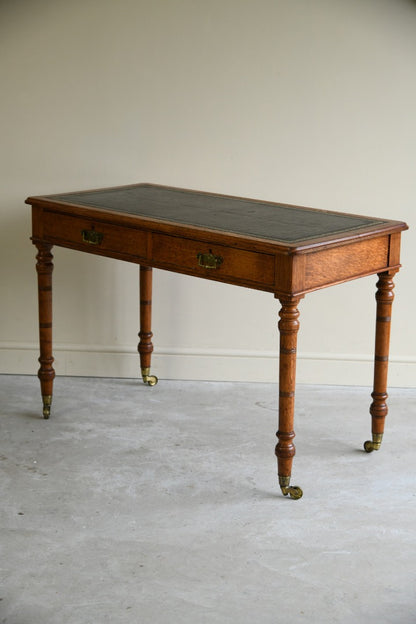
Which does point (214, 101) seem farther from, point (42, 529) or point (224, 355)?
point (42, 529)

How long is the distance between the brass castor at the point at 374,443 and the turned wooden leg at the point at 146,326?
1126 millimetres

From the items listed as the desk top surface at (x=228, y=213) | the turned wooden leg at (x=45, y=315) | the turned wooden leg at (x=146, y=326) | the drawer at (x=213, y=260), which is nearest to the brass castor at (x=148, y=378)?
the turned wooden leg at (x=146, y=326)

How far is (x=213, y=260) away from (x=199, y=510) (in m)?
0.81

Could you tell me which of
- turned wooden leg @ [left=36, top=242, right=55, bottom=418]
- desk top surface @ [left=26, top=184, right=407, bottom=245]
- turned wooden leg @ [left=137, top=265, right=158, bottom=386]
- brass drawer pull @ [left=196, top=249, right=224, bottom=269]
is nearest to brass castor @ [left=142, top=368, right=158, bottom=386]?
turned wooden leg @ [left=137, top=265, right=158, bottom=386]

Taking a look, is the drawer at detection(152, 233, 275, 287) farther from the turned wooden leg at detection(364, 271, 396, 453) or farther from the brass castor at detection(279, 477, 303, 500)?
the brass castor at detection(279, 477, 303, 500)

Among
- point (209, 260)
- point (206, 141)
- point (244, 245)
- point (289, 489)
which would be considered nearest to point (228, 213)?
point (209, 260)

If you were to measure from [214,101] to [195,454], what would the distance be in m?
→ 1.56

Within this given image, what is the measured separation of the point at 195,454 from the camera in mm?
3531

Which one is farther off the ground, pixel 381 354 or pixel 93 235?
pixel 93 235

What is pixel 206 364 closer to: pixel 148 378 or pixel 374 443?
pixel 148 378

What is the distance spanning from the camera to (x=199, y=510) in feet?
10.1

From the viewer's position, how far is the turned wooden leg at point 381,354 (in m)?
3.39

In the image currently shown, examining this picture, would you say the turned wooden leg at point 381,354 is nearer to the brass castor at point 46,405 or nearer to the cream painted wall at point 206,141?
the cream painted wall at point 206,141

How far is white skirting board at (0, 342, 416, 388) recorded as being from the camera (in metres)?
4.29
